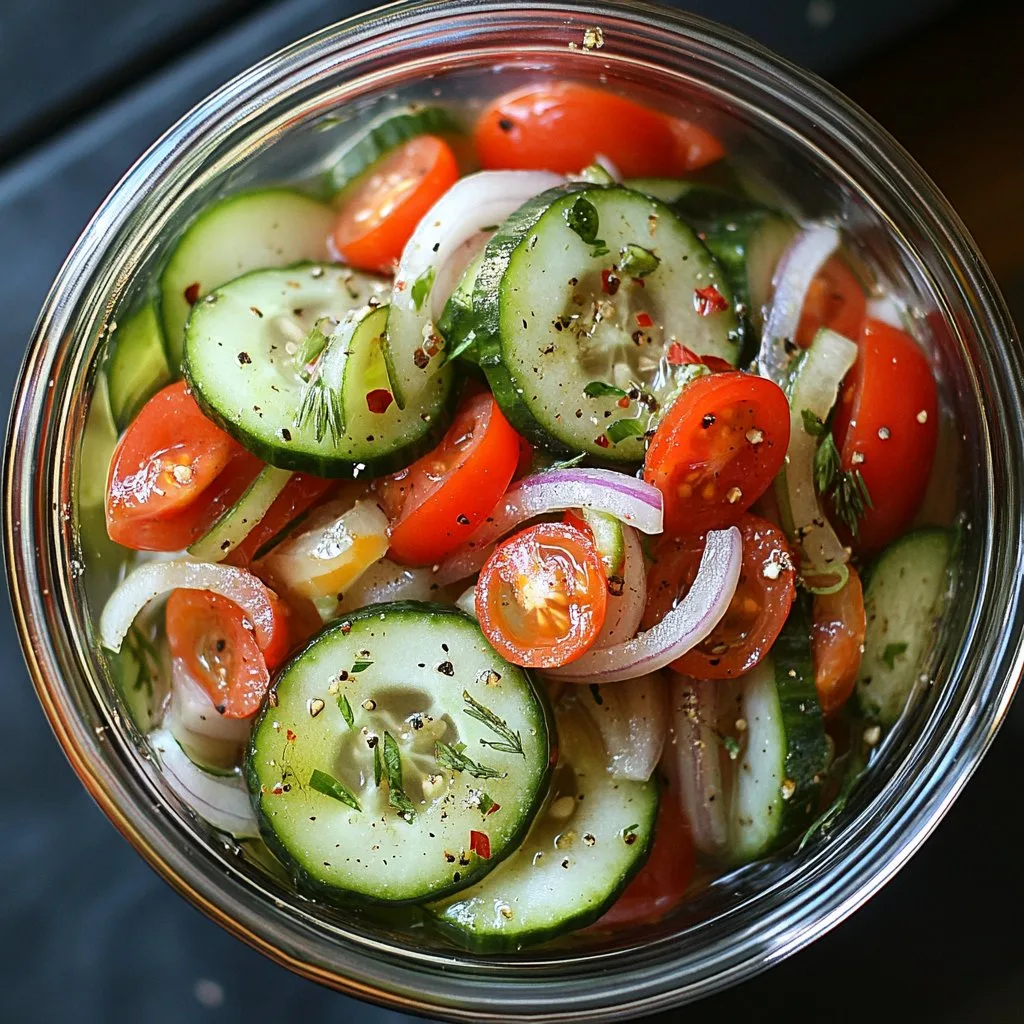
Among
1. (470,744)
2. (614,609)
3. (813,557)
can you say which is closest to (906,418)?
(813,557)

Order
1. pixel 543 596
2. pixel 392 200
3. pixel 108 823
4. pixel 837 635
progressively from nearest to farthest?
pixel 543 596 → pixel 837 635 → pixel 392 200 → pixel 108 823

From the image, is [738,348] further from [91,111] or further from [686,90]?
[91,111]

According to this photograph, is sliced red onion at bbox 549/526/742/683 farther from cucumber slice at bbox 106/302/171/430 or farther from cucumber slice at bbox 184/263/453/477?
cucumber slice at bbox 106/302/171/430

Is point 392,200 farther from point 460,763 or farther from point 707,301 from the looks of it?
point 460,763

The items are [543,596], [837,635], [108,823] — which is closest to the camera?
[543,596]

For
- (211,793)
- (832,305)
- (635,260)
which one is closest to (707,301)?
(635,260)

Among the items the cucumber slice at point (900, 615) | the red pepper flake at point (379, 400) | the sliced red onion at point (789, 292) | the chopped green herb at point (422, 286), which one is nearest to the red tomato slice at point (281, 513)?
the red pepper flake at point (379, 400)

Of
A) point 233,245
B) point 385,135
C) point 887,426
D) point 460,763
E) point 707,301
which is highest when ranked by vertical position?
point 385,135
